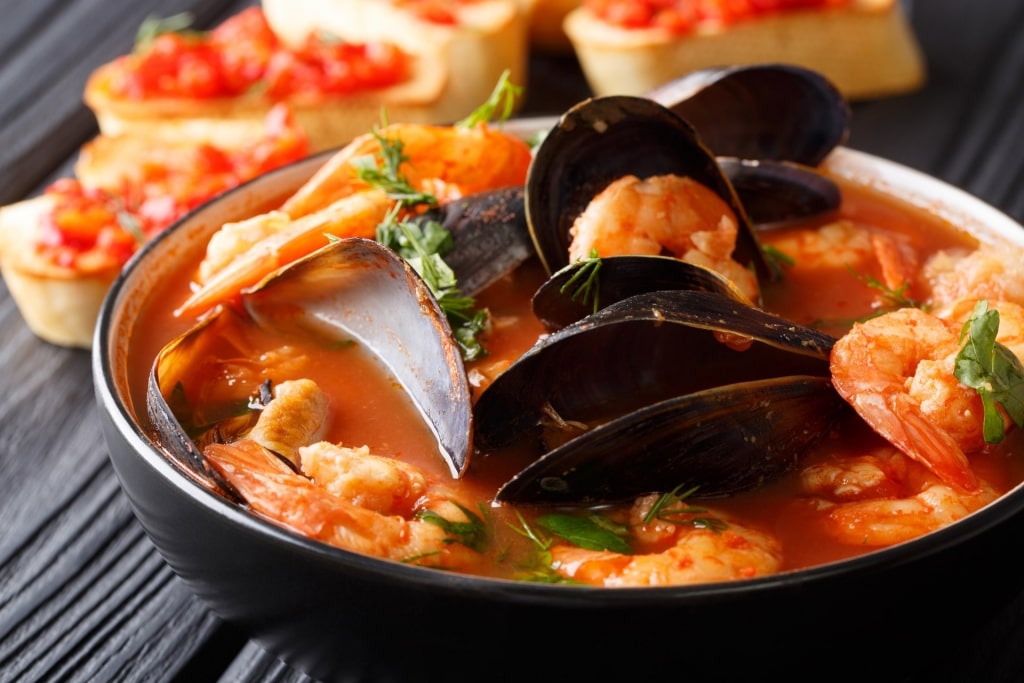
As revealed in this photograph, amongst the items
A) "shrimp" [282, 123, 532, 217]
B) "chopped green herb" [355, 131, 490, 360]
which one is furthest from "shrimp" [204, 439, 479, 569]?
"shrimp" [282, 123, 532, 217]

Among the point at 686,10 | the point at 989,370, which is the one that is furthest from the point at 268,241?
the point at 686,10

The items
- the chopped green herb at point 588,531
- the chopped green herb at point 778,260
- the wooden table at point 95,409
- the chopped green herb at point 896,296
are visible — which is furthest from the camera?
the chopped green herb at point 778,260

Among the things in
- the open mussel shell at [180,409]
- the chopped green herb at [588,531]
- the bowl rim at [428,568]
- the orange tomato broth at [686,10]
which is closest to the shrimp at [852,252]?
the bowl rim at [428,568]

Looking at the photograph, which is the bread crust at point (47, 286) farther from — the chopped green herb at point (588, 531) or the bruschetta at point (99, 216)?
the chopped green herb at point (588, 531)

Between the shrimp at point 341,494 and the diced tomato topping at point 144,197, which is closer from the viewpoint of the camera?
the shrimp at point 341,494

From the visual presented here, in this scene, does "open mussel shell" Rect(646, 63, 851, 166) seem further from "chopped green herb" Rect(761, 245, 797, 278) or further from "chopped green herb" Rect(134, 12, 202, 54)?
"chopped green herb" Rect(134, 12, 202, 54)

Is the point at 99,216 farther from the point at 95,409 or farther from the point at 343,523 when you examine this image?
the point at 343,523
